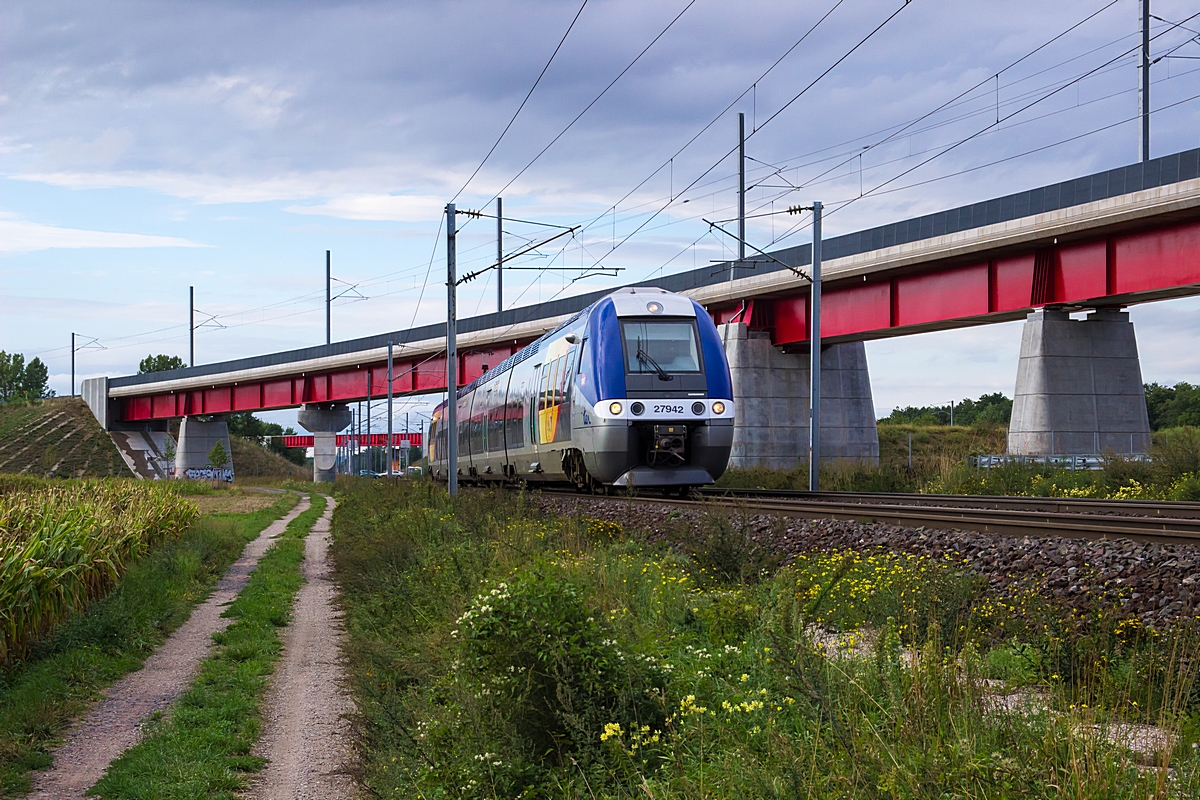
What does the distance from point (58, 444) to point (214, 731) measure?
91.4 metres

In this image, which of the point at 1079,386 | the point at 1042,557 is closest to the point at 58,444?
the point at 1079,386

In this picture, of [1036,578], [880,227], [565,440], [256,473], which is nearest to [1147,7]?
[880,227]

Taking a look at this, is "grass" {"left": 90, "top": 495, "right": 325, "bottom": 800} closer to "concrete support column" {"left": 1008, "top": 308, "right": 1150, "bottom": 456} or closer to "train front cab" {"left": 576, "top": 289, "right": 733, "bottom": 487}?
"train front cab" {"left": 576, "top": 289, "right": 733, "bottom": 487}

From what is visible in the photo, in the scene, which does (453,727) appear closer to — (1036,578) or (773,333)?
(1036,578)

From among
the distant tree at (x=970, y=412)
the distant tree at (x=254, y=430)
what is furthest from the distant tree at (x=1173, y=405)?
the distant tree at (x=254, y=430)

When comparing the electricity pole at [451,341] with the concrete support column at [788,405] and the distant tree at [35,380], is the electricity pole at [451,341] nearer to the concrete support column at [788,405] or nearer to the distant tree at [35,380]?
the concrete support column at [788,405]

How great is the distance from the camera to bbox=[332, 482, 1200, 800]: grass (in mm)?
4203

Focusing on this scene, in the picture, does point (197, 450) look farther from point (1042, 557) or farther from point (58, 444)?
point (1042, 557)

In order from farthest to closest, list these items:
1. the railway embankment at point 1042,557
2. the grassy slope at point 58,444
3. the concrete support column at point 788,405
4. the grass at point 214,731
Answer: the grassy slope at point 58,444
the concrete support column at point 788,405
the railway embankment at point 1042,557
the grass at point 214,731

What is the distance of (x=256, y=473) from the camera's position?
359ft

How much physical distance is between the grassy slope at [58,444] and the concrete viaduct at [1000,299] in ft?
184

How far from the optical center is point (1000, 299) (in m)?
28.8

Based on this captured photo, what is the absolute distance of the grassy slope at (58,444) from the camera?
84812 millimetres

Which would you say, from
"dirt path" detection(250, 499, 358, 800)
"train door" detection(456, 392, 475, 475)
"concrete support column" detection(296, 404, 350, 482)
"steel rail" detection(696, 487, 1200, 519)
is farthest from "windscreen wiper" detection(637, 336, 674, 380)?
"concrete support column" detection(296, 404, 350, 482)
